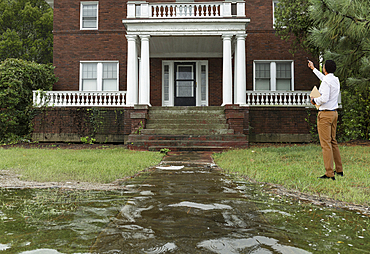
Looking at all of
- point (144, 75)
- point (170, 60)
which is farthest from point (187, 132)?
point (170, 60)

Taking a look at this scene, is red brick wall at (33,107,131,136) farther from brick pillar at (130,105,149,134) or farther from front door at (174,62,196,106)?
front door at (174,62,196,106)

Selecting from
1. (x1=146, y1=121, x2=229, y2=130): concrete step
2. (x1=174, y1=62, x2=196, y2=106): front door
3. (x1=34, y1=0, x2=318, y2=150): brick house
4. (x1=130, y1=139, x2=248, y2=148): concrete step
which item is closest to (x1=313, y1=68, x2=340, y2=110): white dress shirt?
(x1=130, y1=139, x2=248, y2=148): concrete step

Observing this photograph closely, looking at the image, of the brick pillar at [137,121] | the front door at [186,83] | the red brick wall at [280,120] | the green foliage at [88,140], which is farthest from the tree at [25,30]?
the red brick wall at [280,120]

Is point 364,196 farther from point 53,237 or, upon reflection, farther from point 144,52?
point 144,52

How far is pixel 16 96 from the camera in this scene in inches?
488

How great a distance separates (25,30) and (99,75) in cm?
1589

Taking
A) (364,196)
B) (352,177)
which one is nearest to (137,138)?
(352,177)

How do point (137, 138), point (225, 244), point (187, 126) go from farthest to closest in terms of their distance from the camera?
point (187, 126) → point (137, 138) → point (225, 244)

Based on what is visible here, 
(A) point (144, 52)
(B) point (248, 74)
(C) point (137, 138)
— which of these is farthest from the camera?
(B) point (248, 74)

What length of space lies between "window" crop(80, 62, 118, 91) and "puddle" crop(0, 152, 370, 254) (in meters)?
13.3

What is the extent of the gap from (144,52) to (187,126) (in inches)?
156

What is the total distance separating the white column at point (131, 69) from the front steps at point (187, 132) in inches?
42.3

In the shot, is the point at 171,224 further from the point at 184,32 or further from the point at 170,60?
the point at 170,60

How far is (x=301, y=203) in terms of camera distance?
294cm
